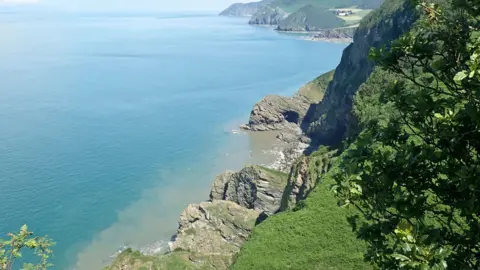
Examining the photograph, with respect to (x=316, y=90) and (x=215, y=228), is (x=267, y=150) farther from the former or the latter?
(x=215, y=228)

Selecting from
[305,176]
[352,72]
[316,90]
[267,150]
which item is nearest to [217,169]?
[267,150]

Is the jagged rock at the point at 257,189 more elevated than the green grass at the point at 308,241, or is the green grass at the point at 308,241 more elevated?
the green grass at the point at 308,241

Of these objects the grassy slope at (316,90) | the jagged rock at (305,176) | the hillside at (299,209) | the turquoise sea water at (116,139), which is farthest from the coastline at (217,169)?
the grassy slope at (316,90)

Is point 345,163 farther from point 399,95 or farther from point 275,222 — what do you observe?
point 275,222

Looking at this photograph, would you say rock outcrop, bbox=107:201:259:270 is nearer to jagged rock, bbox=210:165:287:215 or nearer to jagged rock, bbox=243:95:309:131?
jagged rock, bbox=210:165:287:215

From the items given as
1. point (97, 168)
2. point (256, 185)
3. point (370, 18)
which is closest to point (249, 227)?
point (256, 185)

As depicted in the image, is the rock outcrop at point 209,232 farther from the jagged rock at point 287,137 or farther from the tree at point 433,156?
the jagged rock at point 287,137
